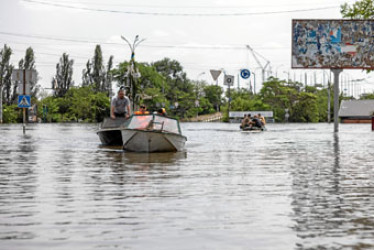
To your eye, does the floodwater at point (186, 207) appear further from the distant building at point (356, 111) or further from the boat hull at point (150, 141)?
the distant building at point (356, 111)

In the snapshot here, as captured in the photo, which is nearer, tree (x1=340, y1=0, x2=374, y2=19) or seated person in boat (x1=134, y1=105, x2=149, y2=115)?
seated person in boat (x1=134, y1=105, x2=149, y2=115)

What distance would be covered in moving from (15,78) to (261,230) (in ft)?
131

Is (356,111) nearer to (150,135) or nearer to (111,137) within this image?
(111,137)

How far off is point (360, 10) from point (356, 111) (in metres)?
86.9

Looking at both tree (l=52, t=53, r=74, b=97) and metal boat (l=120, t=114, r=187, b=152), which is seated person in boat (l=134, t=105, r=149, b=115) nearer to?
metal boat (l=120, t=114, r=187, b=152)

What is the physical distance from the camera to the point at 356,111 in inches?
5290

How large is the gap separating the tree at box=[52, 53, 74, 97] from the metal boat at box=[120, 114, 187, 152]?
109 m

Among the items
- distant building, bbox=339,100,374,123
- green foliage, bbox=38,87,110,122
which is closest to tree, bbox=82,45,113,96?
green foliage, bbox=38,87,110,122

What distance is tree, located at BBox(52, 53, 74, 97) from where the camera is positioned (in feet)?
435

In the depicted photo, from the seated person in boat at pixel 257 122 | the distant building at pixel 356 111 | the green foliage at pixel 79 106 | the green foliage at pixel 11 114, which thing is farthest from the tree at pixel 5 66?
the seated person in boat at pixel 257 122

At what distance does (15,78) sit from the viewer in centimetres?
4591

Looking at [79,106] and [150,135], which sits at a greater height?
[79,106]

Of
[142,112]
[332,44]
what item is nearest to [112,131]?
[142,112]

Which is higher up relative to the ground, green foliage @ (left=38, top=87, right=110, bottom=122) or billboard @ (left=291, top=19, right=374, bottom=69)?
billboard @ (left=291, top=19, right=374, bottom=69)
